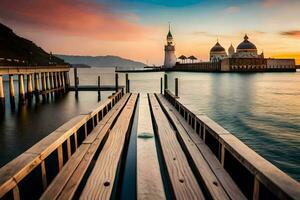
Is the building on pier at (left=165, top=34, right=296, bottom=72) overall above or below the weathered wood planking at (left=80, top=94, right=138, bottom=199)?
above

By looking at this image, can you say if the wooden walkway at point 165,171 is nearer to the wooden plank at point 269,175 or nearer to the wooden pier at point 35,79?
the wooden plank at point 269,175

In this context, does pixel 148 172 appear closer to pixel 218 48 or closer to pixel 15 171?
pixel 15 171

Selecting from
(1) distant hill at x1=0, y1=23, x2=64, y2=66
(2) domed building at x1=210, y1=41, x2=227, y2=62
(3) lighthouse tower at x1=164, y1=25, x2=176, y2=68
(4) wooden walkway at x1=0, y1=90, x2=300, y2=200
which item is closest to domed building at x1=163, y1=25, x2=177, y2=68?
(3) lighthouse tower at x1=164, y1=25, x2=176, y2=68

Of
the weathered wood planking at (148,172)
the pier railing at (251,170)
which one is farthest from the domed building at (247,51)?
the weathered wood planking at (148,172)

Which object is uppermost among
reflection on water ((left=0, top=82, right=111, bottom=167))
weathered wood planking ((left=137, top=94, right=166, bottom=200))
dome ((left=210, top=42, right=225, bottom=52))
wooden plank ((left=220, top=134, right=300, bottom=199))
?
dome ((left=210, top=42, right=225, bottom=52))

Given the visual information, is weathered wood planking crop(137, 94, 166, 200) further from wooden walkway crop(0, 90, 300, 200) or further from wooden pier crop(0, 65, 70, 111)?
wooden pier crop(0, 65, 70, 111)

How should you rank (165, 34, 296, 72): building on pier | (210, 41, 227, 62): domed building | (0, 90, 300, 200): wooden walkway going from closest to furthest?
(0, 90, 300, 200): wooden walkway < (165, 34, 296, 72): building on pier < (210, 41, 227, 62): domed building

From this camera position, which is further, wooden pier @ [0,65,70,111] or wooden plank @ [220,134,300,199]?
wooden pier @ [0,65,70,111]

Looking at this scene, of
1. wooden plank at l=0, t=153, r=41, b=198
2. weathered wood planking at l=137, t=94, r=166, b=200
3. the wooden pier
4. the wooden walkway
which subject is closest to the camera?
wooden plank at l=0, t=153, r=41, b=198

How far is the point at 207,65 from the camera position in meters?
153

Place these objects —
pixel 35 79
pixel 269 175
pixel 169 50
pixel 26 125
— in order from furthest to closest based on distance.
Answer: pixel 169 50
pixel 35 79
pixel 26 125
pixel 269 175

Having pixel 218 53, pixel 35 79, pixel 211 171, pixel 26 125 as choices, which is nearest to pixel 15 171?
pixel 211 171

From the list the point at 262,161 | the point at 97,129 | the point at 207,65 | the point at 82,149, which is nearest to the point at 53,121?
the point at 97,129

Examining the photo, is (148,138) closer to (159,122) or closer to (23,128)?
(159,122)
